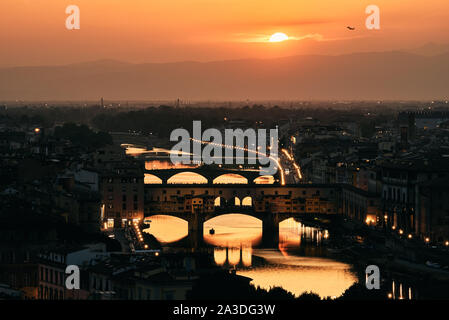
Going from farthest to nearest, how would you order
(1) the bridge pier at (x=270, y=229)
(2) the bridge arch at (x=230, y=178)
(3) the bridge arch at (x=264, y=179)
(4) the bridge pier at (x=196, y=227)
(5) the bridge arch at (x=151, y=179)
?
(2) the bridge arch at (x=230, y=178)
(3) the bridge arch at (x=264, y=179)
(5) the bridge arch at (x=151, y=179)
(4) the bridge pier at (x=196, y=227)
(1) the bridge pier at (x=270, y=229)

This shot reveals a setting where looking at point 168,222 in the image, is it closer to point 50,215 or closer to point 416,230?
point 416,230

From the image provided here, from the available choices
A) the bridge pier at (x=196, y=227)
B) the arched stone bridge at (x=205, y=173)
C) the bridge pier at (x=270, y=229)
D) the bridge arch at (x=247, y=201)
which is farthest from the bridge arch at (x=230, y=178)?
the bridge pier at (x=196, y=227)

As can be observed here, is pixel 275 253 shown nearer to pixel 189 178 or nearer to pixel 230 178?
pixel 189 178

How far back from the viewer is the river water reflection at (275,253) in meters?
15.0

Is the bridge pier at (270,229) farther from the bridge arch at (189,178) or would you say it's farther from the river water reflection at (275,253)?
the bridge arch at (189,178)

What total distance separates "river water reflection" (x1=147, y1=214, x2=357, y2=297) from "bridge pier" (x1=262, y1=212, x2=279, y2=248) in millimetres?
125

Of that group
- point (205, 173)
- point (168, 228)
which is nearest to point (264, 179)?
point (205, 173)

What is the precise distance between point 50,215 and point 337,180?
12.3m

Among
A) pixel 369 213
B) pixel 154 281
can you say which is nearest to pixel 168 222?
pixel 369 213

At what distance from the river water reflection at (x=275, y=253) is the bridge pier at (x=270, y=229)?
0.13m

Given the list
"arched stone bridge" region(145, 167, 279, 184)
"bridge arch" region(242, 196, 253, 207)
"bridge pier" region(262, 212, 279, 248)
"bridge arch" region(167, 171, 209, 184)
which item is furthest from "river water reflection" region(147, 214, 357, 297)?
"bridge arch" region(167, 171, 209, 184)

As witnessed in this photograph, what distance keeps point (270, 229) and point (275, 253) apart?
10.6ft

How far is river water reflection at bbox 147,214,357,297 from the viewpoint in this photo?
15.0 meters

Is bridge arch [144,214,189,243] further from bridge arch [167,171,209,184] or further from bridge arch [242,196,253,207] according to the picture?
bridge arch [167,171,209,184]
